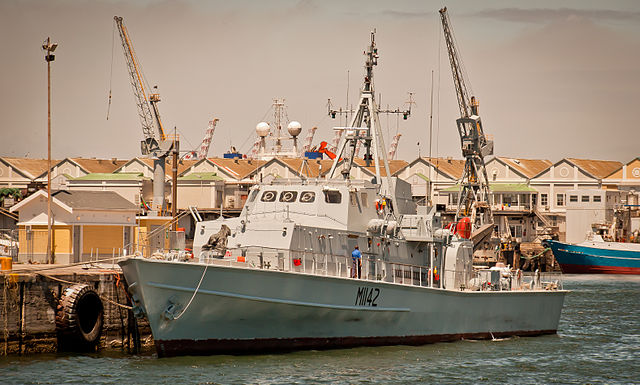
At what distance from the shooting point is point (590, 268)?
81250 millimetres

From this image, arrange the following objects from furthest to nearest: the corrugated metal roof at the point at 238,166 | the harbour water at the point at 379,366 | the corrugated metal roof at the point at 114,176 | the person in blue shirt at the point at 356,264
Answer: the corrugated metal roof at the point at 238,166 < the corrugated metal roof at the point at 114,176 < the person in blue shirt at the point at 356,264 < the harbour water at the point at 379,366

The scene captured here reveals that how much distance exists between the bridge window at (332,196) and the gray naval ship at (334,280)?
1.3 inches

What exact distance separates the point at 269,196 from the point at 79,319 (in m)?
7.19

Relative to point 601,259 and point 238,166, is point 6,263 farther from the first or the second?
point 238,166

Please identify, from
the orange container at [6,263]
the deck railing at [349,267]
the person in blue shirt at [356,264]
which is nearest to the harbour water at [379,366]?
the deck railing at [349,267]

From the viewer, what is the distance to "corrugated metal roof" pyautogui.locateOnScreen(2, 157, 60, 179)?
10878 centimetres

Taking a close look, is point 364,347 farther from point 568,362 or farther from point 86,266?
point 86,266

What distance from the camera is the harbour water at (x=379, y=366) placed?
23.9 metres

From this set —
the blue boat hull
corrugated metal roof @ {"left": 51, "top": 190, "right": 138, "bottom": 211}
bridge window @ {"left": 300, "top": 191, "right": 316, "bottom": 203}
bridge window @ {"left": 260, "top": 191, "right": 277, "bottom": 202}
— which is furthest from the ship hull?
the blue boat hull

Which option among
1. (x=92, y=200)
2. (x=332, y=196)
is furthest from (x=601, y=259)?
(x=332, y=196)

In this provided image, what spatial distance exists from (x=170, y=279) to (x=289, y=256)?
145 inches

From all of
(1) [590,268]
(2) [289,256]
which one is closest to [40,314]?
(2) [289,256]

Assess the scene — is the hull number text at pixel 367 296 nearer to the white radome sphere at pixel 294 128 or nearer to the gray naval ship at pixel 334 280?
the gray naval ship at pixel 334 280

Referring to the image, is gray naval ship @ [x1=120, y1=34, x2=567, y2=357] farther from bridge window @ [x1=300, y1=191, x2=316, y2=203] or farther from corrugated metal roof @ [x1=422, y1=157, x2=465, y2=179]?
corrugated metal roof @ [x1=422, y1=157, x2=465, y2=179]
